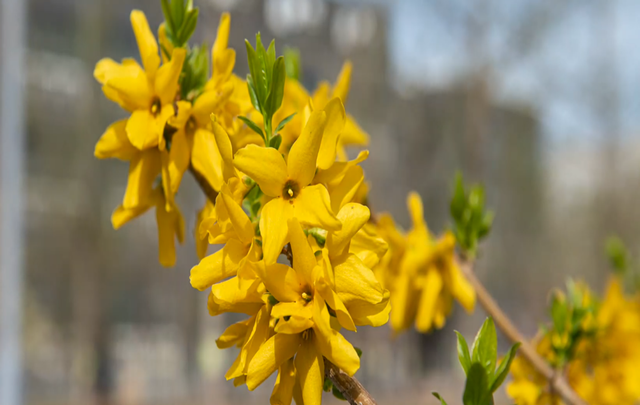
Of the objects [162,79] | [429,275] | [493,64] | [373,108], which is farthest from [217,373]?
[162,79]

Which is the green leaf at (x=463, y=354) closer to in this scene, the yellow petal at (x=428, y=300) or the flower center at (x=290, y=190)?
the flower center at (x=290, y=190)

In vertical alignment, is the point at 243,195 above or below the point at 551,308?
above

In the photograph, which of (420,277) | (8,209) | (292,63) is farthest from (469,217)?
(8,209)

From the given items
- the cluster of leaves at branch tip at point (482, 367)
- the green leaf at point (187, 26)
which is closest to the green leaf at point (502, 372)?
the cluster of leaves at branch tip at point (482, 367)

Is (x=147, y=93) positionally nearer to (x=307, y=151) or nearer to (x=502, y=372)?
(x=307, y=151)

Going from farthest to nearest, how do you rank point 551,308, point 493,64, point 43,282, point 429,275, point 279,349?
point 493,64
point 43,282
point 429,275
point 551,308
point 279,349

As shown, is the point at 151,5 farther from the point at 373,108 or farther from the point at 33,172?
the point at 373,108
